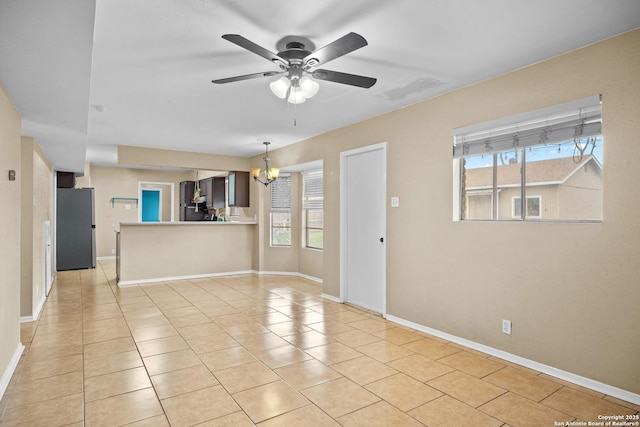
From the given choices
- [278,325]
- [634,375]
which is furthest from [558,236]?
[278,325]

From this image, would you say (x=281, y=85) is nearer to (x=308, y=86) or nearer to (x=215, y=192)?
(x=308, y=86)

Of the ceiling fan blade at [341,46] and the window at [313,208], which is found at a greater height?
the ceiling fan blade at [341,46]

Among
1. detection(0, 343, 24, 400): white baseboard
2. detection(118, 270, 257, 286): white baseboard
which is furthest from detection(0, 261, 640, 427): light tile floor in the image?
detection(118, 270, 257, 286): white baseboard

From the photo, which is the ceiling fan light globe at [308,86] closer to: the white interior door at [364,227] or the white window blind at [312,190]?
the white interior door at [364,227]

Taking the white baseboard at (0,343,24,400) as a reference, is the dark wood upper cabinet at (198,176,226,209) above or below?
above

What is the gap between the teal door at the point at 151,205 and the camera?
402 inches

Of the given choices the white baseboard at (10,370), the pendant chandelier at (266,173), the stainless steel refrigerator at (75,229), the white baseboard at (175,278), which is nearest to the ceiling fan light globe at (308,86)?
the white baseboard at (10,370)

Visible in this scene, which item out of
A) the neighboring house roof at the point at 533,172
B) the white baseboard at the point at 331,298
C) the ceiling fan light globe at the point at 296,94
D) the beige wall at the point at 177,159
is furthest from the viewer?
the beige wall at the point at 177,159

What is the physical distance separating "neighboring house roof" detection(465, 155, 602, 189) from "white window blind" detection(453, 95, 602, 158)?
16 cm

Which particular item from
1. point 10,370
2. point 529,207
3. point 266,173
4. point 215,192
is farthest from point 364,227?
point 215,192

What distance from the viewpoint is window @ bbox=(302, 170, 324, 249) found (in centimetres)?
660

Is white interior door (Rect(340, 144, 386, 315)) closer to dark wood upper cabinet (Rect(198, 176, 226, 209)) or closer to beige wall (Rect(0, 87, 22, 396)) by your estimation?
beige wall (Rect(0, 87, 22, 396))

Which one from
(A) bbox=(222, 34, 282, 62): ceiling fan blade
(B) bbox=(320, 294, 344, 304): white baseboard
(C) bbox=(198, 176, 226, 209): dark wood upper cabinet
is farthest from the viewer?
(C) bbox=(198, 176, 226, 209): dark wood upper cabinet

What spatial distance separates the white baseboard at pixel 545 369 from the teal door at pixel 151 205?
Answer: 338 inches
